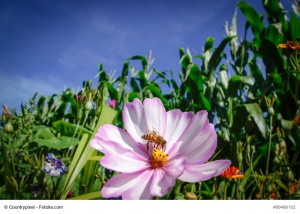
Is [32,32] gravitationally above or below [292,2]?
below

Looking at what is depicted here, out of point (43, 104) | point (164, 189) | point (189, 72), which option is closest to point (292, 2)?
Result: point (189, 72)

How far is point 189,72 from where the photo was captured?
771 mm

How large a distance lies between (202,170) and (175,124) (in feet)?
0.15

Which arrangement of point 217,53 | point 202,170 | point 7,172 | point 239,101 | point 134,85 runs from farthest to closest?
1. point 134,85
2. point 239,101
3. point 217,53
4. point 7,172
5. point 202,170

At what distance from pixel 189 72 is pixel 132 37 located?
0.30 metres

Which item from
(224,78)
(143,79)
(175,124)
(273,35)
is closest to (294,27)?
(273,35)

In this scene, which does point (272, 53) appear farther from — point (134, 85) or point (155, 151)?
point (155, 151)

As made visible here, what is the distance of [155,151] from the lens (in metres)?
0.18

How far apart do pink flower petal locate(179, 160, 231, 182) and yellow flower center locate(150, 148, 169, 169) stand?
0.07ft

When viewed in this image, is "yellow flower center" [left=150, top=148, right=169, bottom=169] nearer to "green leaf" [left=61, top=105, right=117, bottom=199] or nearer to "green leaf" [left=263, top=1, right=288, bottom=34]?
"green leaf" [left=61, top=105, right=117, bottom=199]

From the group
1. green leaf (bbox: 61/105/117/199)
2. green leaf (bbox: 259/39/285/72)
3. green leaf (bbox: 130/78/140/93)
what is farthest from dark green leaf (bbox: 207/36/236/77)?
green leaf (bbox: 61/105/117/199)

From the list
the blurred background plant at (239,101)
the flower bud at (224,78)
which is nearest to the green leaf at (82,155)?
the blurred background plant at (239,101)

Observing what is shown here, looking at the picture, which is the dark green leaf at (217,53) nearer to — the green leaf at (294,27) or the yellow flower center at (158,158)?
the green leaf at (294,27)
